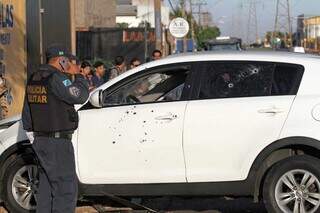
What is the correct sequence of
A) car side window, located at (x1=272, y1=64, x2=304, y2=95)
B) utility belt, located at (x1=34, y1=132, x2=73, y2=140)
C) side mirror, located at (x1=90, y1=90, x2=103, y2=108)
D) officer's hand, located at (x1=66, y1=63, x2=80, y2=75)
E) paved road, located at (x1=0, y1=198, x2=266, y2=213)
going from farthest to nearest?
paved road, located at (x1=0, y1=198, x2=266, y2=213) < side mirror, located at (x1=90, y1=90, x2=103, y2=108) < car side window, located at (x1=272, y1=64, x2=304, y2=95) < officer's hand, located at (x1=66, y1=63, x2=80, y2=75) < utility belt, located at (x1=34, y1=132, x2=73, y2=140)

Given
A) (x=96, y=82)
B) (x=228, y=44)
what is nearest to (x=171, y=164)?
(x=96, y=82)

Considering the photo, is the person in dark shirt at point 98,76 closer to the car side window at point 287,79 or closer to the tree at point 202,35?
the car side window at point 287,79

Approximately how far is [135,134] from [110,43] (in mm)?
22253

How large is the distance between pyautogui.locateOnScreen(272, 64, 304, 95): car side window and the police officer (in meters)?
1.97

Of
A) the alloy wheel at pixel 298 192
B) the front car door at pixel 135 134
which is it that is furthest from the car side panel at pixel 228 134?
the alloy wheel at pixel 298 192

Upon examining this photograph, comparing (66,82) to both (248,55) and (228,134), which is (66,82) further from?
(248,55)

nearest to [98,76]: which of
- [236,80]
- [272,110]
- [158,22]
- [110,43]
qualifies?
[236,80]

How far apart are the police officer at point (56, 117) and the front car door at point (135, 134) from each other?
2.87 feet

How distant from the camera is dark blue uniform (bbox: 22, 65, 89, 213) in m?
5.87

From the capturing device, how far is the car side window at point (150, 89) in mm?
7094

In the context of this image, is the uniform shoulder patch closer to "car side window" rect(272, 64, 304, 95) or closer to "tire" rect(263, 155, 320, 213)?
"car side window" rect(272, 64, 304, 95)

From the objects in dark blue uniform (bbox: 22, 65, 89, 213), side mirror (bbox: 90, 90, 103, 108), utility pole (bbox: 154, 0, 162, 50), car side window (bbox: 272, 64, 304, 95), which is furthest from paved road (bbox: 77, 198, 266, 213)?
utility pole (bbox: 154, 0, 162, 50)

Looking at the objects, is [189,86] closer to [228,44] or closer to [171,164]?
[171,164]

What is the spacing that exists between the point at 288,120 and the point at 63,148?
7.18ft
